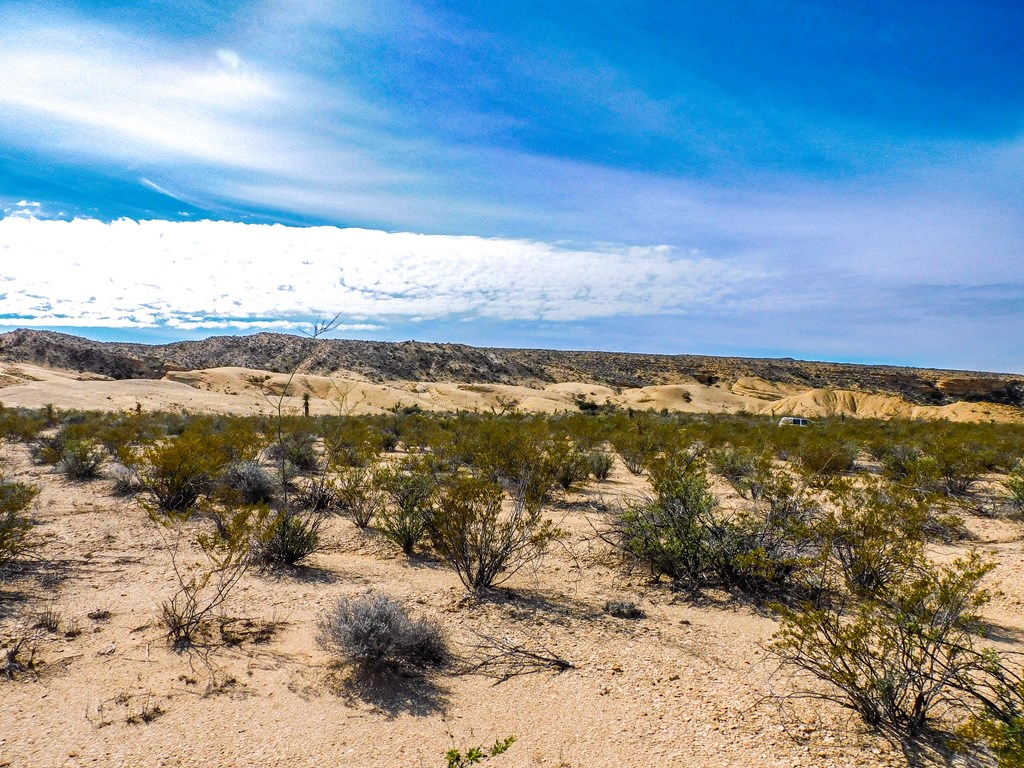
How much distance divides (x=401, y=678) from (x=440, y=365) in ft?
218

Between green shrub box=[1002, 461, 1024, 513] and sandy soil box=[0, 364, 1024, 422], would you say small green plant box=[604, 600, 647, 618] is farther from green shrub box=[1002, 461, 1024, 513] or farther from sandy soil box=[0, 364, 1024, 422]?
sandy soil box=[0, 364, 1024, 422]

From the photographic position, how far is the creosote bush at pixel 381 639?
15.5ft

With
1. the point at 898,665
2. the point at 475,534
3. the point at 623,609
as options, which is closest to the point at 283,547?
the point at 475,534

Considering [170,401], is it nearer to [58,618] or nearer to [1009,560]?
[58,618]

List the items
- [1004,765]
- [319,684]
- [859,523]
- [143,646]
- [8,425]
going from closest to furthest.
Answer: [1004,765] → [319,684] → [143,646] → [859,523] → [8,425]

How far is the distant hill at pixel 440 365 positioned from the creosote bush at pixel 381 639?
59982mm

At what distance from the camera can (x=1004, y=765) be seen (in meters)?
2.78

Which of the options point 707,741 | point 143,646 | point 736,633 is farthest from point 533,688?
point 143,646

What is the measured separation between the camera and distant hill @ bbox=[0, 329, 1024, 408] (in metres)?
57.7

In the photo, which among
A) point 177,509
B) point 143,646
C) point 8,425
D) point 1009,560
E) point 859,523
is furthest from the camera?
point 8,425

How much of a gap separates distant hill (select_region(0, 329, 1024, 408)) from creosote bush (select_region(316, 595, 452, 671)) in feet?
197

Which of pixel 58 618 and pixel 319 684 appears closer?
pixel 319 684

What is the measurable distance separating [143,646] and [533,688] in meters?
3.46

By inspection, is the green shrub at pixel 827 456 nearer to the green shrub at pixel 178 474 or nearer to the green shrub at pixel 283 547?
the green shrub at pixel 283 547
